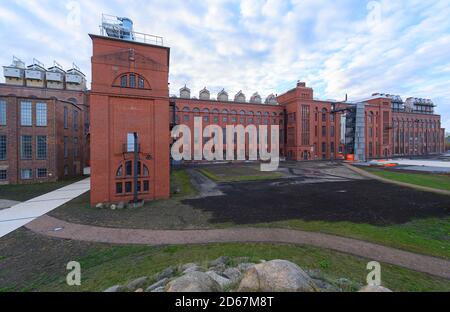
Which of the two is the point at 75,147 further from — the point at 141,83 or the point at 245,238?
the point at 245,238

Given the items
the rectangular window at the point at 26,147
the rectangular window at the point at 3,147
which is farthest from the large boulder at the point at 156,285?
the rectangular window at the point at 3,147

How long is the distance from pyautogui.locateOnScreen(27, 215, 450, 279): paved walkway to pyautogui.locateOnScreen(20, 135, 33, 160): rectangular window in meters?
21.0

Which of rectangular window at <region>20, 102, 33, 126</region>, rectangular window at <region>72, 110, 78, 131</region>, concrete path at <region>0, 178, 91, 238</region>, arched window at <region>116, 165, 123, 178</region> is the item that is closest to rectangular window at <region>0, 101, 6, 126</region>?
rectangular window at <region>20, 102, 33, 126</region>

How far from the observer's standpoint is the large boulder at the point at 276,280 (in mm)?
4027

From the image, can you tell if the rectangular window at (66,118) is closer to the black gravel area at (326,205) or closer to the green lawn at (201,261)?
the black gravel area at (326,205)

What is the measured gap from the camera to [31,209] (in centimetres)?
1458

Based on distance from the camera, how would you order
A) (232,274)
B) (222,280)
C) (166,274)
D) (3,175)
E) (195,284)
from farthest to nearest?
(3,175)
(166,274)
(232,274)
(222,280)
(195,284)

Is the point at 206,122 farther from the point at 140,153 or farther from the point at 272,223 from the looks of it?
the point at 272,223

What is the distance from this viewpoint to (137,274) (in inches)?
251

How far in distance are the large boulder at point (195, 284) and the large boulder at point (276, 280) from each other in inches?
25.3

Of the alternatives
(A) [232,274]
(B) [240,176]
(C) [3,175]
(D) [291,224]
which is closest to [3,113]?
(C) [3,175]

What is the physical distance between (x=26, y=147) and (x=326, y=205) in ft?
124
